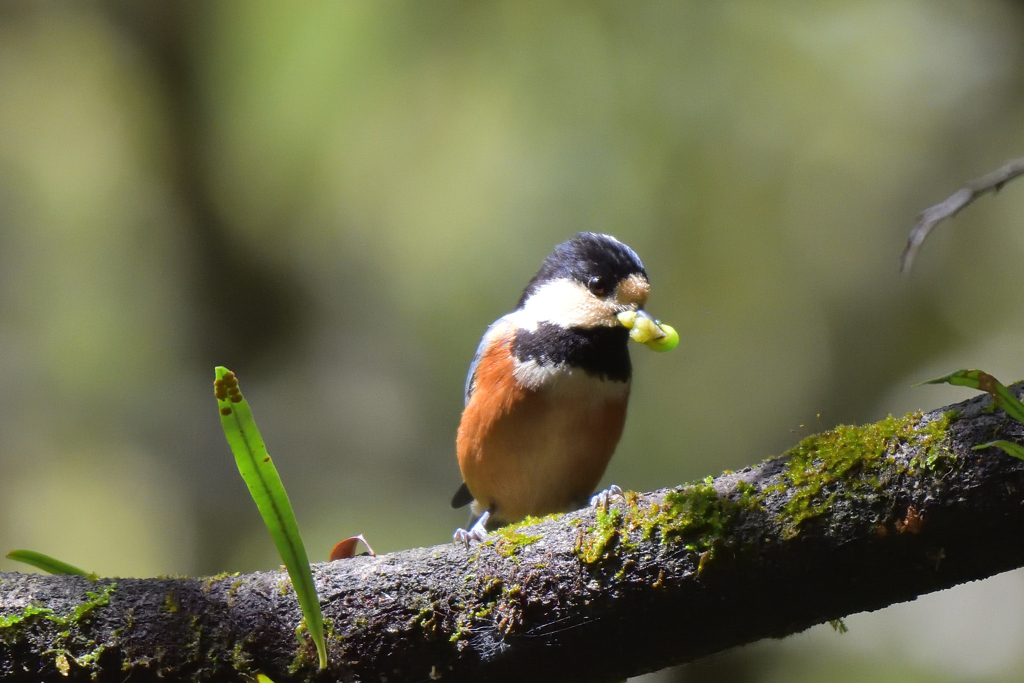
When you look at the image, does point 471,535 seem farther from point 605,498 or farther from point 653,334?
point 653,334

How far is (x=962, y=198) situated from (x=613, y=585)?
987 millimetres

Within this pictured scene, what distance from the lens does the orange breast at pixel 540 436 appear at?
266 cm

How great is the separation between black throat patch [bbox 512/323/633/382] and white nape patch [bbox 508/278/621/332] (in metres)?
0.03

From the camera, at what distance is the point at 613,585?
1.61 meters

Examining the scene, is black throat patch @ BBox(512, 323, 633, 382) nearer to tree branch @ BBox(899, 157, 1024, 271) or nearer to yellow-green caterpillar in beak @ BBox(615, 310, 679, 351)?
yellow-green caterpillar in beak @ BBox(615, 310, 679, 351)

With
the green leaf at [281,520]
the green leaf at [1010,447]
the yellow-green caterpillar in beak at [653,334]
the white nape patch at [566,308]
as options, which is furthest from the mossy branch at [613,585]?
the white nape patch at [566,308]

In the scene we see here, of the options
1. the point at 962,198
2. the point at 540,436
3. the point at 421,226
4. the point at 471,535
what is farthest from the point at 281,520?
the point at 421,226

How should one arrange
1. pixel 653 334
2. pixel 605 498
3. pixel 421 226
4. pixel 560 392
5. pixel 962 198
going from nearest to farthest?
pixel 962 198 → pixel 605 498 → pixel 653 334 → pixel 560 392 → pixel 421 226

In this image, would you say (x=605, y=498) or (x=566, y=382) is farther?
(x=566, y=382)

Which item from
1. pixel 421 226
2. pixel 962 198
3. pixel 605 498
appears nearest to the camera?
pixel 962 198

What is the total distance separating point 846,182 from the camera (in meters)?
5.83

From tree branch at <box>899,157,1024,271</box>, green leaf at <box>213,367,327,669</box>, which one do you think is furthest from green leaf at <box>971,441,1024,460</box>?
green leaf at <box>213,367,327,669</box>

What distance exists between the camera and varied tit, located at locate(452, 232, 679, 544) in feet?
8.75

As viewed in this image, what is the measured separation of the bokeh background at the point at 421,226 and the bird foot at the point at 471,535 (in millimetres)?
2737
